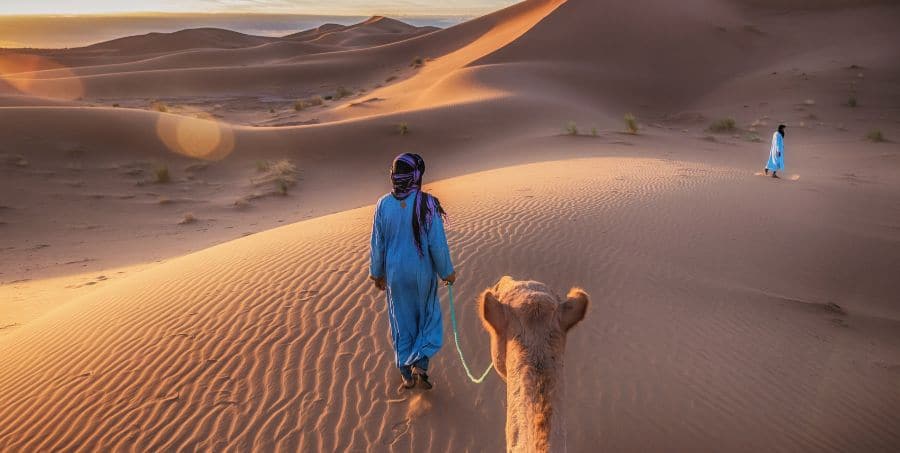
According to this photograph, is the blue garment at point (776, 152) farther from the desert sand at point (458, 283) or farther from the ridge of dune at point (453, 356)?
the ridge of dune at point (453, 356)

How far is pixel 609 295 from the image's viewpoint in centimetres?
649

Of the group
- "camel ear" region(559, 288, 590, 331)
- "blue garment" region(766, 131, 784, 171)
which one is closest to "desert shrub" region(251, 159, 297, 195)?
"blue garment" region(766, 131, 784, 171)

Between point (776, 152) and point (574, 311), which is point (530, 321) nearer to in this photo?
point (574, 311)

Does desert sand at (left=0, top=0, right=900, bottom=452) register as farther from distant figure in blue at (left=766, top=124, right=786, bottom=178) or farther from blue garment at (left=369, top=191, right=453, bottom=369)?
distant figure in blue at (left=766, top=124, right=786, bottom=178)

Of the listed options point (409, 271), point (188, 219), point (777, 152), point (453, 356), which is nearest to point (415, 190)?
point (409, 271)

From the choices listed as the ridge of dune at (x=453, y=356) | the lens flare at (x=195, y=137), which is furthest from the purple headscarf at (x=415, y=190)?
the lens flare at (x=195, y=137)

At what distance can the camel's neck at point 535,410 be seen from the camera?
158 centimetres

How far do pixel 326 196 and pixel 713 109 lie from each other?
934 inches

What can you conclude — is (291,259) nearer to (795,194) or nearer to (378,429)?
(378,429)

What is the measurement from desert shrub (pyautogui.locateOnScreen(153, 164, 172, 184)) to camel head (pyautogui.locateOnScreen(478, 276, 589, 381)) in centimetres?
1783

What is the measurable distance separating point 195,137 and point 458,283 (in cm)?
1792

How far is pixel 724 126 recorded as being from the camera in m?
24.7

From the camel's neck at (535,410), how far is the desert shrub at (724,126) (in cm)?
2680

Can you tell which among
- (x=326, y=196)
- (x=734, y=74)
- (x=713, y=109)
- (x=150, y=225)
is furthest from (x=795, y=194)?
(x=734, y=74)
